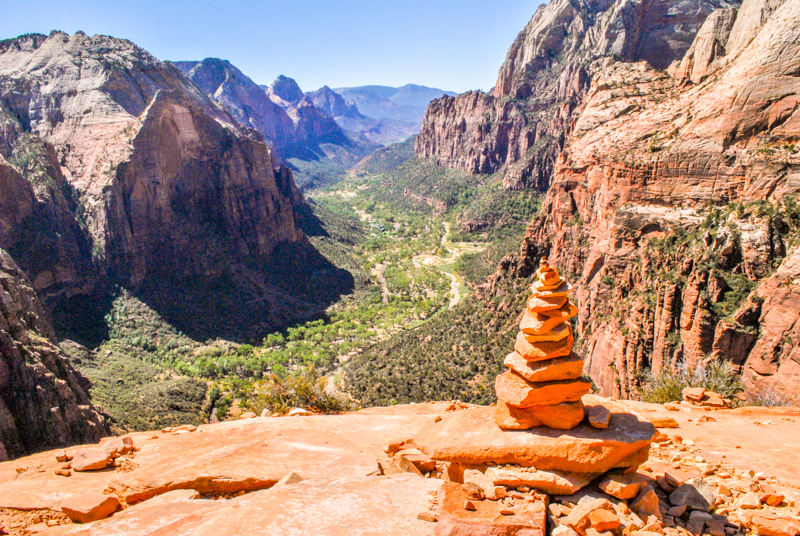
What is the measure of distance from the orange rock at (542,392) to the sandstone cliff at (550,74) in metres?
119

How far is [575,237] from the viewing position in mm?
54125

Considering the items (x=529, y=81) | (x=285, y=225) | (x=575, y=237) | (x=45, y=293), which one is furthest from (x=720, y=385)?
(x=529, y=81)

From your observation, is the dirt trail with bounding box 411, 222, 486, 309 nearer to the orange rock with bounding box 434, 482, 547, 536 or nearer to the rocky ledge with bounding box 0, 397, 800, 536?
the rocky ledge with bounding box 0, 397, 800, 536

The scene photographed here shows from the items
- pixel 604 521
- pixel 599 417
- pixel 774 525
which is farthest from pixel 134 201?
pixel 774 525

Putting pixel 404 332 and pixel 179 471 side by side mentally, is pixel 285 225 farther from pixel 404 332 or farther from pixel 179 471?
pixel 179 471

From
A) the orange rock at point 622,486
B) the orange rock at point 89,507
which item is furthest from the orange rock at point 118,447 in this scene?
the orange rock at point 622,486

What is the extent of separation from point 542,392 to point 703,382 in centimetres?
1911

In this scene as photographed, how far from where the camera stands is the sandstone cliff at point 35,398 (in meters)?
26.4

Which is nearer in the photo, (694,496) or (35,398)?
(694,496)

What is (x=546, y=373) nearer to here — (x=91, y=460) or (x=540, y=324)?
(x=540, y=324)

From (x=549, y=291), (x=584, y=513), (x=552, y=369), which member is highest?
(x=549, y=291)

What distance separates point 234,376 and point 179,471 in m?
50.0

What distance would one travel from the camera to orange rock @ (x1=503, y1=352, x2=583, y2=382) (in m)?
11.5

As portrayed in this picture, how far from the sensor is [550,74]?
16300 centimetres
